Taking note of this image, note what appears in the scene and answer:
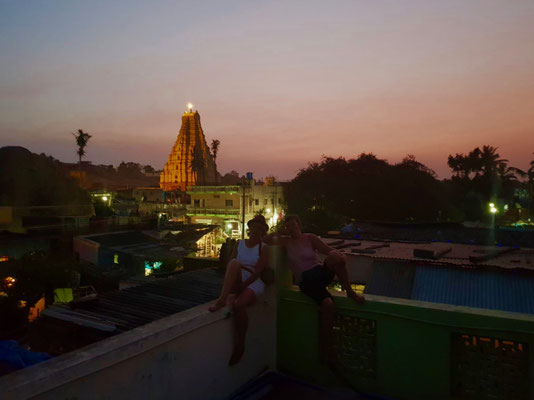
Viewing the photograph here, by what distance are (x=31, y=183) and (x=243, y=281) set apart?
3867 cm

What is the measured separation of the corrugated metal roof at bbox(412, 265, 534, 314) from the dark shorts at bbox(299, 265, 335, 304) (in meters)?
7.11

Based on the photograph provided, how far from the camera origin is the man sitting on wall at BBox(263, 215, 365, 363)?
3.89m

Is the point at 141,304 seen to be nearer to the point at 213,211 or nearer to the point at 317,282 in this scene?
the point at 317,282

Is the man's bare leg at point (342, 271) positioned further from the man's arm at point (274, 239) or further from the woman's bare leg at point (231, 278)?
the woman's bare leg at point (231, 278)

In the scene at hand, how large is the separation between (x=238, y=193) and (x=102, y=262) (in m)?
23.4

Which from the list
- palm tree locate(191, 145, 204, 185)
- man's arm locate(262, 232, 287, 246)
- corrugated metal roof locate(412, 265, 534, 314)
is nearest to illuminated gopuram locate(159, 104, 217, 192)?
palm tree locate(191, 145, 204, 185)

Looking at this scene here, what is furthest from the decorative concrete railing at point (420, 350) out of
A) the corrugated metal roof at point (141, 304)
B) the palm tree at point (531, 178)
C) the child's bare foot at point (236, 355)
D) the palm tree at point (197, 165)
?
the palm tree at point (197, 165)

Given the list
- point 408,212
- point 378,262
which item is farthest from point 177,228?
point 378,262

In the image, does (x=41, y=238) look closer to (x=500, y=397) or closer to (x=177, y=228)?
(x=177, y=228)

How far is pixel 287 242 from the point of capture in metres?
4.39

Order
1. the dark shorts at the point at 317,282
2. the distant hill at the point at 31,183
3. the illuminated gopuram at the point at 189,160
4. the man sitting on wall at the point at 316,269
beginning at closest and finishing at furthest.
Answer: the man sitting on wall at the point at 316,269 → the dark shorts at the point at 317,282 → the distant hill at the point at 31,183 → the illuminated gopuram at the point at 189,160

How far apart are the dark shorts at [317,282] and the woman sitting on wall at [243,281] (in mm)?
512

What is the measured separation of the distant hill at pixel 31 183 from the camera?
3428 centimetres

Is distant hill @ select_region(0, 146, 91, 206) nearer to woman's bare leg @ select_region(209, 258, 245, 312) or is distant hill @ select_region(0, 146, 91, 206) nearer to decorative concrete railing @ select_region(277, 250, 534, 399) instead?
woman's bare leg @ select_region(209, 258, 245, 312)
